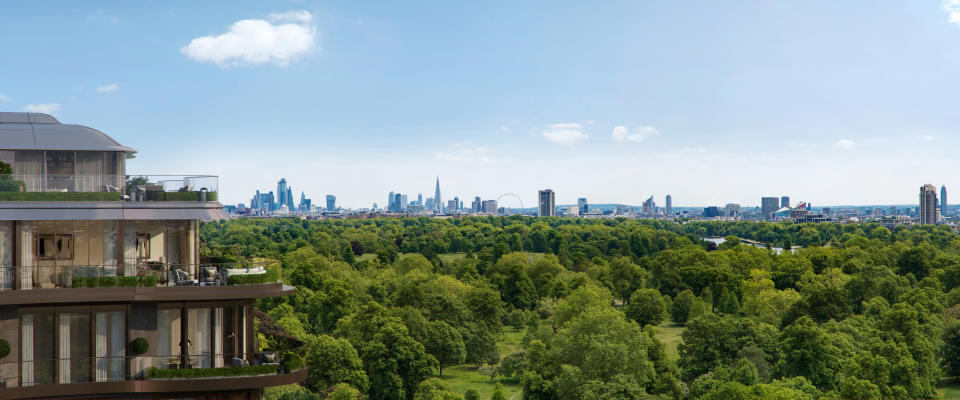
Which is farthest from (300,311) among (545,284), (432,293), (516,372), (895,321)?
(895,321)

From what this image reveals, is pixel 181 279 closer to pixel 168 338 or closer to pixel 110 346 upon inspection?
pixel 168 338

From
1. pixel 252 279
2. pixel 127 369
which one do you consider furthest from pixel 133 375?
pixel 252 279

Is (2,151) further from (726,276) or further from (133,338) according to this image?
(726,276)

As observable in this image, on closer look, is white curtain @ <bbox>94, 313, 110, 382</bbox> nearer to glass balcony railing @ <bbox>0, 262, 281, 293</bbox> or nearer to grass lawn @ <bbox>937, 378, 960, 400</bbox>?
glass balcony railing @ <bbox>0, 262, 281, 293</bbox>

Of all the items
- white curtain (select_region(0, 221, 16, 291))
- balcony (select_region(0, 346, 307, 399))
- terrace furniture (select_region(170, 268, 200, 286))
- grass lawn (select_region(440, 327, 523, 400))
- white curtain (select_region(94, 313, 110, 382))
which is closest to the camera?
balcony (select_region(0, 346, 307, 399))

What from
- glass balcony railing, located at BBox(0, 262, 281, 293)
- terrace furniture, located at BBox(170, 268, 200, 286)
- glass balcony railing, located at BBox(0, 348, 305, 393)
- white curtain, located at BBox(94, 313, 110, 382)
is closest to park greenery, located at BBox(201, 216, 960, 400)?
glass balcony railing, located at BBox(0, 262, 281, 293)

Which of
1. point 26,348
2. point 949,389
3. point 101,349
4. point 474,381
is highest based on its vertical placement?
point 26,348
